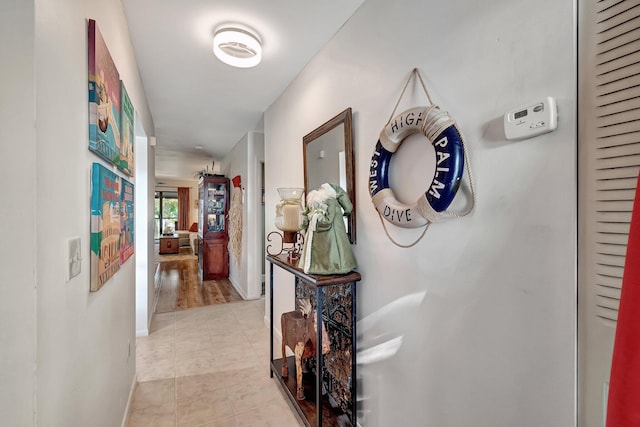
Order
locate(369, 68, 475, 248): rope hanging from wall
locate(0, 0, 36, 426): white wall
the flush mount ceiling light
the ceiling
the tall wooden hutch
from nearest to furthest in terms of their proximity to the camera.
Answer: locate(0, 0, 36, 426): white wall < locate(369, 68, 475, 248): rope hanging from wall < the ceiling < the flush mount ceiling light < the tall wooden hutch

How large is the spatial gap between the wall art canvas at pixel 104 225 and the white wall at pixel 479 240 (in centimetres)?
121

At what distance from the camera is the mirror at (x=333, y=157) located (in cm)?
165

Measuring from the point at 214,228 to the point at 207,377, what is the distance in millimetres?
3614

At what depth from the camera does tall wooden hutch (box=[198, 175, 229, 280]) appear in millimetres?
5375

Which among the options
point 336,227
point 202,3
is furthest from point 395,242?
point 202,3

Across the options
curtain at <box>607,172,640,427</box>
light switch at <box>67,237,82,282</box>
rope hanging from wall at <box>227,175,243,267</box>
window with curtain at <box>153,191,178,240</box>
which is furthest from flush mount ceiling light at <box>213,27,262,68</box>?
window with curtain at <box>153,191,178,240</box>

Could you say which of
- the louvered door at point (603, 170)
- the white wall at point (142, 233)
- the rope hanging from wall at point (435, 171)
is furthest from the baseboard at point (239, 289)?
the louvered door at point (603, 170)

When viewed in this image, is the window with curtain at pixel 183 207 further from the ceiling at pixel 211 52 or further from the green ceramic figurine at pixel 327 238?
the green ceramic figurine at pixel 327 238

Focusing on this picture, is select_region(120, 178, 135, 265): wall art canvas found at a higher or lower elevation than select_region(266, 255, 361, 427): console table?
higher

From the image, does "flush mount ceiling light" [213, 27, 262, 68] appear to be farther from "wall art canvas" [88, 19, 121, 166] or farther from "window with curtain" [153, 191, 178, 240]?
"window with curtain" [153, 191, 178, 240]

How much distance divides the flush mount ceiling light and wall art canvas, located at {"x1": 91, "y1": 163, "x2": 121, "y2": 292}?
1.06 metres

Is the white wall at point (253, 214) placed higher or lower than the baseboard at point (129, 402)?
higher

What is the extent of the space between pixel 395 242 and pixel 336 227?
13.5 inches

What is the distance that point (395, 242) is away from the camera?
1340 millimetres
